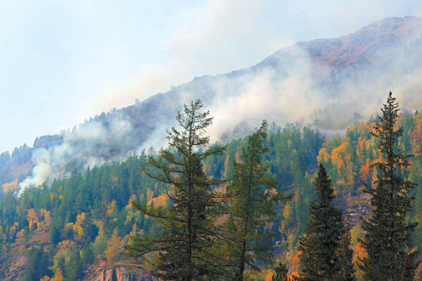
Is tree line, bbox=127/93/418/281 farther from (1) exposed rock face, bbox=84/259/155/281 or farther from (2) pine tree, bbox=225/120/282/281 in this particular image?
(1) exposed rock face, bbox=84/259/155/281

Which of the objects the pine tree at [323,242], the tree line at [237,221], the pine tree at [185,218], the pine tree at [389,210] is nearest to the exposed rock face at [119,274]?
the tree line at [237,221]

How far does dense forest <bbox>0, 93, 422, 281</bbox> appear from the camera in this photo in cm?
12106

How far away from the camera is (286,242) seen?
122688mm

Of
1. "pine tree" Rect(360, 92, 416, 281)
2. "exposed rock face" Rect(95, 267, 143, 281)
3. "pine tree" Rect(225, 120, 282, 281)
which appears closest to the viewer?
"pine tree" Rect(360, 92, 416, 281)

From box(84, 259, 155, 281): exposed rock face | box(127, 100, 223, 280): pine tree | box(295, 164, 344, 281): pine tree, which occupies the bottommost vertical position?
box(84, 259, 155, 281): exposed rock face

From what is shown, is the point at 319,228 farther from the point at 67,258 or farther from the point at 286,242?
the point at 67,258

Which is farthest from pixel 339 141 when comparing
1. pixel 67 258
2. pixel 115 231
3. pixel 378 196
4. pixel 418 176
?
pixel 378 196

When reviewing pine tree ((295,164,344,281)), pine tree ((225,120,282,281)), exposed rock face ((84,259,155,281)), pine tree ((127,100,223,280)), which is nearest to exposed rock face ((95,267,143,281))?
exposed rock face ((84,259,155,281))

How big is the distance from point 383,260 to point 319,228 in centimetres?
412

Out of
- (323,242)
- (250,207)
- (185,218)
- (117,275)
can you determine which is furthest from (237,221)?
(117,275)

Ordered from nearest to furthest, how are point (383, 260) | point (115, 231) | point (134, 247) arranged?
point (134, 247)
point (383, 260)
point (115, 231)

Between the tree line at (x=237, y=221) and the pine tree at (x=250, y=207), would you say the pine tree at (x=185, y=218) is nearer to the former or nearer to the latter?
the tree line at (x=237, y=221)

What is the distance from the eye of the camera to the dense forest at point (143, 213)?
121062 millimetres

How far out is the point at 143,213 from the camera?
14312 cm
